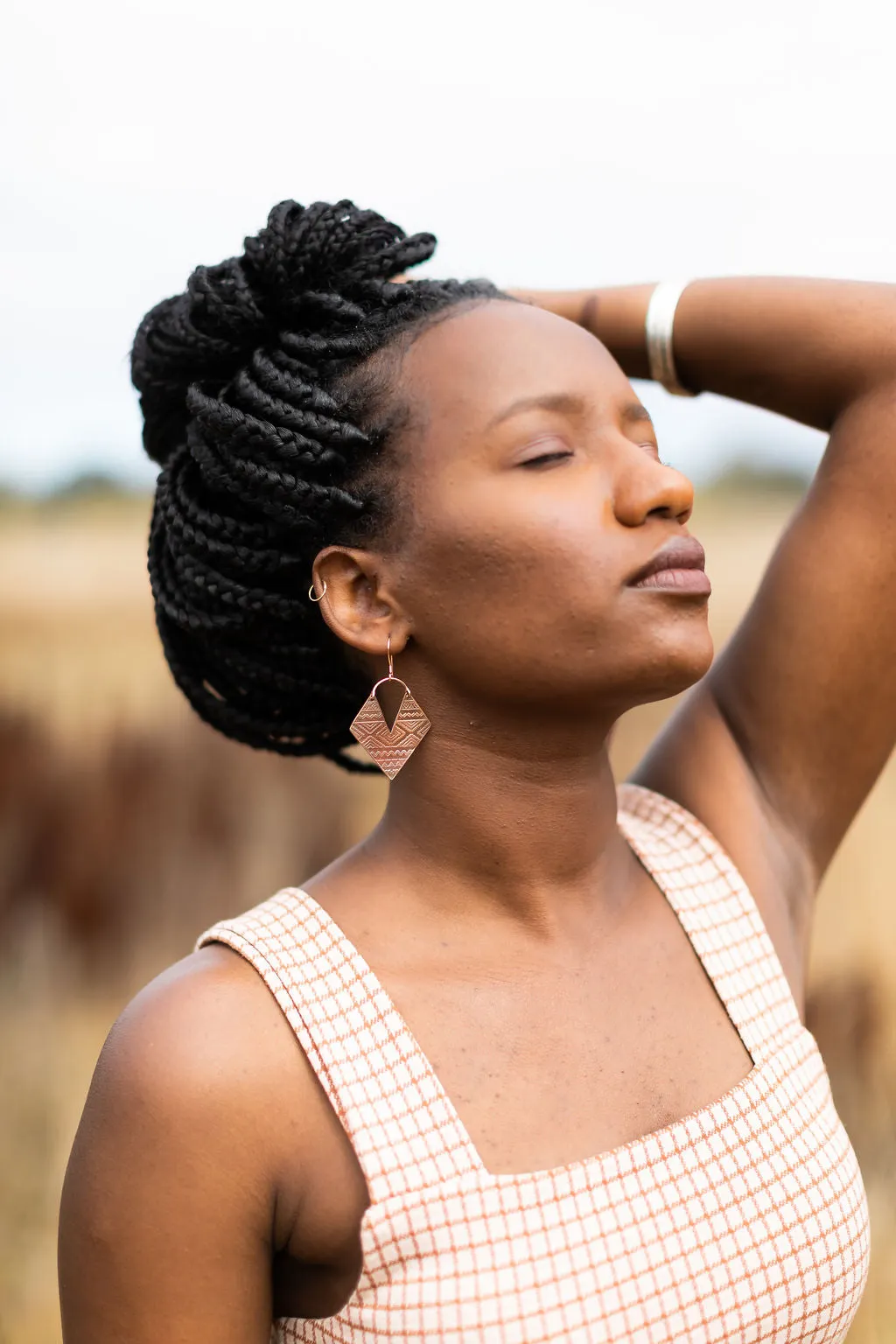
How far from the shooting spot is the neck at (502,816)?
188 cm

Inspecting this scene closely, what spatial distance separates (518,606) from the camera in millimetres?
1759

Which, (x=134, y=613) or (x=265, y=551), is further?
(x=134, y=613)

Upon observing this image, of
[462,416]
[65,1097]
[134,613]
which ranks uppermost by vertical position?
[462,416]

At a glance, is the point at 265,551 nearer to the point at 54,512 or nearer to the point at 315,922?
the point at 315,922

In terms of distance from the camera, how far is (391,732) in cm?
194

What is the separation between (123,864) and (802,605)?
3790 mm

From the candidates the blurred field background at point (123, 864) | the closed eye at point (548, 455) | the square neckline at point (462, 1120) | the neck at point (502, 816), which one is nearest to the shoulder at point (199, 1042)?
the square neckline at point (462, 1120)

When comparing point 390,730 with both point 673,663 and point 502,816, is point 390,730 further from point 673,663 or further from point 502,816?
point 673,663

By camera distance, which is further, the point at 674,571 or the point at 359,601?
the point at 359,601

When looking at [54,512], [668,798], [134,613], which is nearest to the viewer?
[668,798]

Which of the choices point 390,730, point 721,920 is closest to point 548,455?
point 390,730

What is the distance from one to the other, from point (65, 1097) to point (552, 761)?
3.27 m

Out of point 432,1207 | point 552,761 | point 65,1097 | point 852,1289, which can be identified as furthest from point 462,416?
point 65,1097

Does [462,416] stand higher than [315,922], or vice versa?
[462,416]
